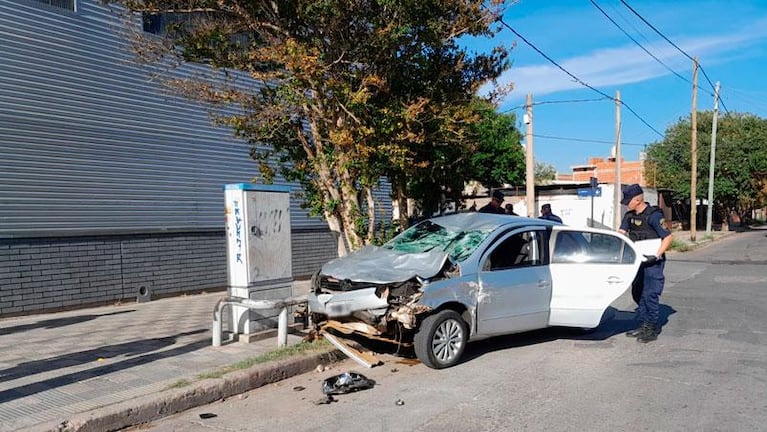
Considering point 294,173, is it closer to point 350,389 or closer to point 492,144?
point 350,389

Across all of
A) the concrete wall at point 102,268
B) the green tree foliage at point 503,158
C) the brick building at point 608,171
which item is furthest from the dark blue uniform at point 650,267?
the brick building at point 608,171

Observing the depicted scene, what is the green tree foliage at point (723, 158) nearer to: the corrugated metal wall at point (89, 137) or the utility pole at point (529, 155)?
the utility pole at point (529, 155)

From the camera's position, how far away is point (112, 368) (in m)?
6.27

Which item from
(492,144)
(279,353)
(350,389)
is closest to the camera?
(350,389)

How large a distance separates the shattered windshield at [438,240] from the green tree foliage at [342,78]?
94 centimetres

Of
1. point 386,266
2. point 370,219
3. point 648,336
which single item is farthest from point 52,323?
point 648,336

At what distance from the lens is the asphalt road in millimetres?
4871

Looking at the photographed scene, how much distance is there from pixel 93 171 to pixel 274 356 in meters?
6.26

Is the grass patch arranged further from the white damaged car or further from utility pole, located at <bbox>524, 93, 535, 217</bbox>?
utility pole, located at <bbox>524, 93, 535, 217</bbox>

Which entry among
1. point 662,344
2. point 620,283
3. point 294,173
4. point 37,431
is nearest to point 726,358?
point 662,344

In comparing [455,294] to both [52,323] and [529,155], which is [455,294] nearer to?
[52,323]

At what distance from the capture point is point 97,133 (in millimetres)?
10891

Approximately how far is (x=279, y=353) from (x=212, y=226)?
680 centimetres

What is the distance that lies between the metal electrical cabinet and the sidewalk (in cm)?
35
